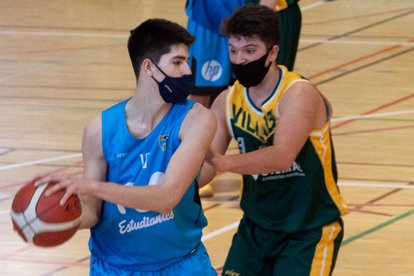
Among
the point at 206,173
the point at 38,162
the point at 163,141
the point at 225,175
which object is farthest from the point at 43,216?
the point at 38,162

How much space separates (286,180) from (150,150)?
3.18 feet

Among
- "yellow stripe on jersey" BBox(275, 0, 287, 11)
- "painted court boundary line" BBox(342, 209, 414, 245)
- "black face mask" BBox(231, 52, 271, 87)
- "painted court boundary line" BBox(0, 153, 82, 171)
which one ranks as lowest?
"painted court boundary line" BBox(0, 153, 82, 171)

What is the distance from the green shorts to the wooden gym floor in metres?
1.63

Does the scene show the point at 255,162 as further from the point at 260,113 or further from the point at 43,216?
the point at 43,216

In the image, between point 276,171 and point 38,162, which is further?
point 38,162

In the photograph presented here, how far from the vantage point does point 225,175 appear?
8.72 metres

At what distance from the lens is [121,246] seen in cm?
441

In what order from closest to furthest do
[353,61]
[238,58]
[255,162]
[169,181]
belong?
[169,181] → [255,162] → [238,58] → [353,61]

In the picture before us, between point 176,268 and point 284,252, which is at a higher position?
point 176,268

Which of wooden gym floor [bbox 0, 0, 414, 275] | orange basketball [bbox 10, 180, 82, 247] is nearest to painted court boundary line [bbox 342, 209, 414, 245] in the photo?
wooden gym floor [bbox 0, 0, 414, 275]

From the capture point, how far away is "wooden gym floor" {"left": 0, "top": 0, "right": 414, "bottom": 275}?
7.12 meters

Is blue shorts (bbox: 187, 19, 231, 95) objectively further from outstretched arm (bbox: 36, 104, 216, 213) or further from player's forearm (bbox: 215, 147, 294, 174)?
outstretched arm (bbox: 36, 104, 216, 213)

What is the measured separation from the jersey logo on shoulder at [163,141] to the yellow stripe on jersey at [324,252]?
1110 millimetres

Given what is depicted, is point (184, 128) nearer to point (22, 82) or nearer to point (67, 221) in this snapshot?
point (67, 221)
